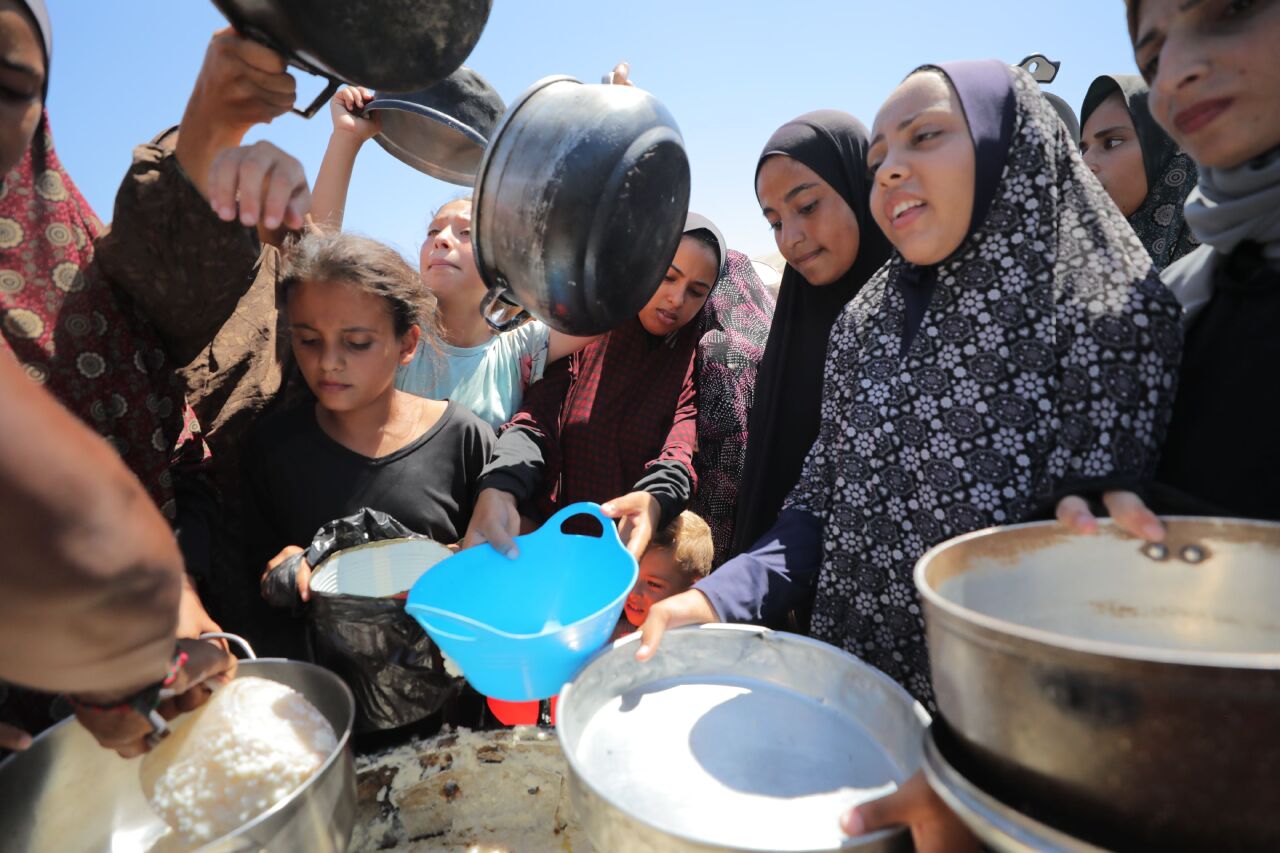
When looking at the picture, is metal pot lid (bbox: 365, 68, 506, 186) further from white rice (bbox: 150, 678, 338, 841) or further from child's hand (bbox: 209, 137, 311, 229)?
white rice (bbox: 150, 678, 338, 841)

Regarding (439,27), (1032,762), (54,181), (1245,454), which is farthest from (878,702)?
(54,181)

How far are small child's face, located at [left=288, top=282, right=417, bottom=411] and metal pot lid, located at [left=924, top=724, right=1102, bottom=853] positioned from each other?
144 centimetres

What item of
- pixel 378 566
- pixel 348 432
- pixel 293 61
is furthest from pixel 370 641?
pixel 293 61

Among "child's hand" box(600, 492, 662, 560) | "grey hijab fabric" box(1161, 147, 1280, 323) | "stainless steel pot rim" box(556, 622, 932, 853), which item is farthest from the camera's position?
"child's hand" box(600, 492, 662, 560)

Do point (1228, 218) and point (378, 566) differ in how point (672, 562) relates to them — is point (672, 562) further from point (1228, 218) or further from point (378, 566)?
point (1228, 218)

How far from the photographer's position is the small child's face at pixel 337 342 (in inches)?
61.5

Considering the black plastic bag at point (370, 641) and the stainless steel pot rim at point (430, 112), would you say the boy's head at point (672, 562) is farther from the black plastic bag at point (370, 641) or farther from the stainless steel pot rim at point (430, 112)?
the stainless steel pot rim at point (430, 112)

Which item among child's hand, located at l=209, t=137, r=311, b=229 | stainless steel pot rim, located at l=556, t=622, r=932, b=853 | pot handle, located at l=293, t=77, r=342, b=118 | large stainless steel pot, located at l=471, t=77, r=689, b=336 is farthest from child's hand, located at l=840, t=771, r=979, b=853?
pot handle, located at l=293, t=77, r=342, b=118

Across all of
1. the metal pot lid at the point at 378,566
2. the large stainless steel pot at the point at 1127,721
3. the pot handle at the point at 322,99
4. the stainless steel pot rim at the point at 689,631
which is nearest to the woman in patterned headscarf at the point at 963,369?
the stainless steel pot rim at the point at 689,631

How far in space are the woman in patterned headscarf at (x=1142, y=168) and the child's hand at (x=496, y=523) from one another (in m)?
2.21

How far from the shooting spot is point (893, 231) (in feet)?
3.77

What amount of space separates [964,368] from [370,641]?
1.07 m

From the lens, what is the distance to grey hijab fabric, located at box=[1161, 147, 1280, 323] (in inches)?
35.7

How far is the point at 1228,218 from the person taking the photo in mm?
954
